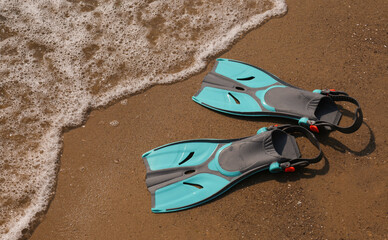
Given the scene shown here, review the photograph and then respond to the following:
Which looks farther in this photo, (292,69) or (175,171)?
(292,69)

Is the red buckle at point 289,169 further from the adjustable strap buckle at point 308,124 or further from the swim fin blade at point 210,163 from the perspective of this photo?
the adjustable strap buckle at point 308,124

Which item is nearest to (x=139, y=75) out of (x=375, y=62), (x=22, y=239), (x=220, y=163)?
(x=220, y=163)

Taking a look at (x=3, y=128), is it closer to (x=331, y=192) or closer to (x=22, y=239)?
(x=22, y=239)

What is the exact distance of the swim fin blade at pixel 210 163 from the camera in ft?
10.5

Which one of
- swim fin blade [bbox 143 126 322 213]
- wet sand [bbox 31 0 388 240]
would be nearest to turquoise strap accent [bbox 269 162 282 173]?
swim fin blade [bbox 143 126 322 213]

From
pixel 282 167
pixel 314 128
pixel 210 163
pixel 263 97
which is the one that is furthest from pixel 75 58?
pixel 314 128

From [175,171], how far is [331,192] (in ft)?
5.11

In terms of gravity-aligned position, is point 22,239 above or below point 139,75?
below

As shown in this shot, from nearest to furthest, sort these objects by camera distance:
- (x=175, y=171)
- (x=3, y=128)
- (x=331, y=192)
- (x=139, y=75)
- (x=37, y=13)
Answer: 1. (x=331, y=192)
2. (x=175, y=171)
3. (x=3, y=128)
4. (x=139, y=75)
5. (x=37, y=13)

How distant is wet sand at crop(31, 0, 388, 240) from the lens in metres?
3.08

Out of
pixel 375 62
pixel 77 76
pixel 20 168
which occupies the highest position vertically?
pixel 375 62

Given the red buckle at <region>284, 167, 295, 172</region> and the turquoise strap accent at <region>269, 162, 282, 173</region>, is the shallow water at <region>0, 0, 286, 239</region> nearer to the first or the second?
the turquoise strap accent at <region>269, 162, 282, 173</region>

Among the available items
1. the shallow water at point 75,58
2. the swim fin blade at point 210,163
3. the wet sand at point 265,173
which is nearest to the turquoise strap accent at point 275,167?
the swim fin blade at point 210,163

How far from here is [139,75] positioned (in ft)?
13.6
